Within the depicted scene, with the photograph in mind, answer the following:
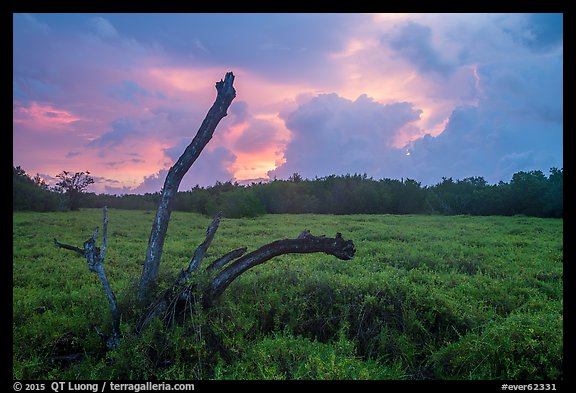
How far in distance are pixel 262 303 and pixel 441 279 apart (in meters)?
4.22

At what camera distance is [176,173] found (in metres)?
6.21

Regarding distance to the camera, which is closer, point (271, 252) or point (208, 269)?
point (271, 252)

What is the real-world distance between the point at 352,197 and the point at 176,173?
127ft

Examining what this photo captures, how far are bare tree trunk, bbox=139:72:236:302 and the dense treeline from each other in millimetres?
24318

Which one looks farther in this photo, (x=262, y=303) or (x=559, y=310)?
(x=559, y=310)

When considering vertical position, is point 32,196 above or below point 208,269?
above

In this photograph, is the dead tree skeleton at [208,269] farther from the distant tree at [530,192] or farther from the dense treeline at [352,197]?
the distant tree at [530,192]

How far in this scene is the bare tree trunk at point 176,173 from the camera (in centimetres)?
593

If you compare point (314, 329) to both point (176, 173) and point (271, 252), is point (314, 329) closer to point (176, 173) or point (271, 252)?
point (271, 252)

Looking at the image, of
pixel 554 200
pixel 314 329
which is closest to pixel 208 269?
pixel 314 329

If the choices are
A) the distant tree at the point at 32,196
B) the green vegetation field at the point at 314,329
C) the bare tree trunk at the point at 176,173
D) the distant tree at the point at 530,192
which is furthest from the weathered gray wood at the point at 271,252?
the distant tree at the point at 530,192
